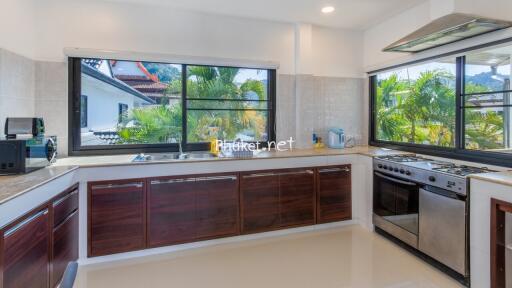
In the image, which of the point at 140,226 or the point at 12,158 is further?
the point at 140,226

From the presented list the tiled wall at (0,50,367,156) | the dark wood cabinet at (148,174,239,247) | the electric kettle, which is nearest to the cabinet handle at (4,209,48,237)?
the dark wood cabinet at (148,174,239,247)

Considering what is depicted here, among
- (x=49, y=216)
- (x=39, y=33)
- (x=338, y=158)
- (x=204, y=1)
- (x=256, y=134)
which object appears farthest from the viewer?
(x=256, y=134)

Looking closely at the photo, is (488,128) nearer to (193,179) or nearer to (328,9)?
(328,9)

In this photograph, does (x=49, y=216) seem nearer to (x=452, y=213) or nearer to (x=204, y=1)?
(x=204, y=1)

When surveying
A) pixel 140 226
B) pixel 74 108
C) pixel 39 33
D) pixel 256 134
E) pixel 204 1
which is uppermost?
pixel 204 1

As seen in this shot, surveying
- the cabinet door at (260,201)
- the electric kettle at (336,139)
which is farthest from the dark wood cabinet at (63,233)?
the electric kettle at (336,139)

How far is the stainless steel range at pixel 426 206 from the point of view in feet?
7.52

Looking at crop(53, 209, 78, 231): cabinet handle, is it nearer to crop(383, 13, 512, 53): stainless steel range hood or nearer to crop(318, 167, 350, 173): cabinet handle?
crop(318, 167, 350, 173): cabinet handle

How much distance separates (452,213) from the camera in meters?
2.34

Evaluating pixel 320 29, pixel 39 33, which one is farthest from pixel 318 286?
pixel 39 33

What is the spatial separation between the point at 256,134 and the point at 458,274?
253 cm

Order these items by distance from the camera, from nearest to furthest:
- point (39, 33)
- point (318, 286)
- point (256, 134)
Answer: point (318, 286)
point (39, 33)
point (256, 134)

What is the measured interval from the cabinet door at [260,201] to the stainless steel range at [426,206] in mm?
1180

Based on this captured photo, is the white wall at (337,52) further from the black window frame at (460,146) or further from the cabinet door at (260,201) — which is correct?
the cabinet door at (260,201)
